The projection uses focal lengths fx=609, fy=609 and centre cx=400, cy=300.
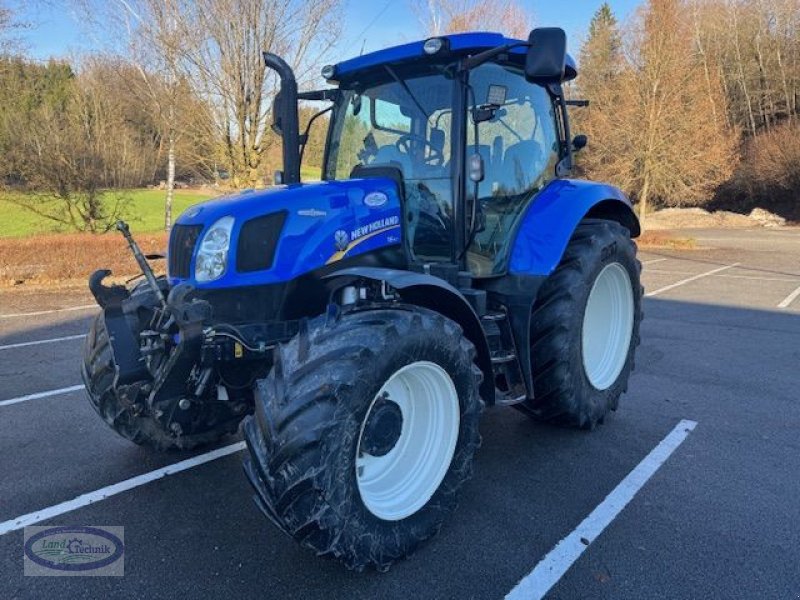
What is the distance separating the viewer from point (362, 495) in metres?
2.48

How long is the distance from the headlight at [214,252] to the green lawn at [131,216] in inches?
639

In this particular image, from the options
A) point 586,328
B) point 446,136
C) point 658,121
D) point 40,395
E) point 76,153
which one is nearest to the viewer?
point 446,136

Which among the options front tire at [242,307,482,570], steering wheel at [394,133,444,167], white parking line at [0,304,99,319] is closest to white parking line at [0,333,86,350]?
white parking line at [0,304,99,319]

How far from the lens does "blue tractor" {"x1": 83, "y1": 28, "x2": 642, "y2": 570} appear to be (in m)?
2.30

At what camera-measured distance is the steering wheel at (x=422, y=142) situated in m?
3.45

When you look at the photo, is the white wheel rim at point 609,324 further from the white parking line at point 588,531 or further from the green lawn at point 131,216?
the green lawn at point 131,216

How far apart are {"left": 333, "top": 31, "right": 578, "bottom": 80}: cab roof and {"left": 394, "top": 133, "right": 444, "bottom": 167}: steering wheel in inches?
16.4

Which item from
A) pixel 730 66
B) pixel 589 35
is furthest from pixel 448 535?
pixel 730 66

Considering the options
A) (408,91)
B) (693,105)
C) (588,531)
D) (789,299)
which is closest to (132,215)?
(789,299)

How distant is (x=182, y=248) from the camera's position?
2943mm

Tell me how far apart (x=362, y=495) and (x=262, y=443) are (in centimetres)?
51

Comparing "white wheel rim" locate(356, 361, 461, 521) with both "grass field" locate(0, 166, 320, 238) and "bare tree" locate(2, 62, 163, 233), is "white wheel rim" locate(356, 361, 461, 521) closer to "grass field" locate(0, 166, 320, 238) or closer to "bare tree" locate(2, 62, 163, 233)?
"grass field" locate(0, 166, 320, 238)

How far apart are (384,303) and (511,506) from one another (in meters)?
1.25

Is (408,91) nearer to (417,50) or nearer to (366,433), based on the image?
(417,50)
